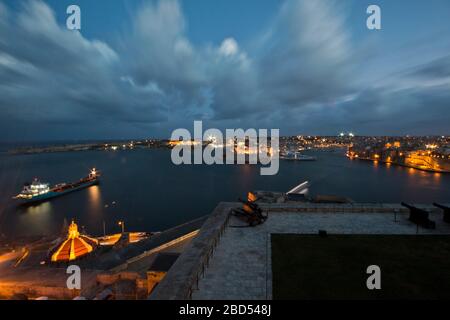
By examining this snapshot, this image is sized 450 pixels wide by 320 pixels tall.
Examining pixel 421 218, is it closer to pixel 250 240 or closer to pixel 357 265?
pixel 357 265

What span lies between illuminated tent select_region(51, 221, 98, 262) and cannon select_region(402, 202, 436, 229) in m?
22.7

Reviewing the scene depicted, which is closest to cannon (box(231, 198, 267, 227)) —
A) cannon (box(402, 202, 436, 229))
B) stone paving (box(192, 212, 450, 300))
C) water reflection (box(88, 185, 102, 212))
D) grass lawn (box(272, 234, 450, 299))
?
stone paving (box(192, 212, 450, 300))

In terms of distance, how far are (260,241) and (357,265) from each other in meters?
3.33

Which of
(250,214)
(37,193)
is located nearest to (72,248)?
(250,214)

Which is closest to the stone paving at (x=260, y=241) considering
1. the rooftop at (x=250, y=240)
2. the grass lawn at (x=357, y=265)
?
the rooftop at (x=250, y=240)

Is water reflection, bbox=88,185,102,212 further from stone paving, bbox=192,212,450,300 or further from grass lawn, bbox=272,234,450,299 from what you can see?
grass lawn, bbox=272,234,450,299

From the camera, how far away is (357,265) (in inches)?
310

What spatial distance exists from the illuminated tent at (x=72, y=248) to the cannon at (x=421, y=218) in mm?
22724

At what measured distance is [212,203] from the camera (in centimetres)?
4500

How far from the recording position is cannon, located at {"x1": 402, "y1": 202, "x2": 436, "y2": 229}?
35.5 ft

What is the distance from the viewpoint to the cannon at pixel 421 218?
35.5 feet

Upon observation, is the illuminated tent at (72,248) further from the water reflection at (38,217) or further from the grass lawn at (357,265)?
the water reflection at (38,217)
